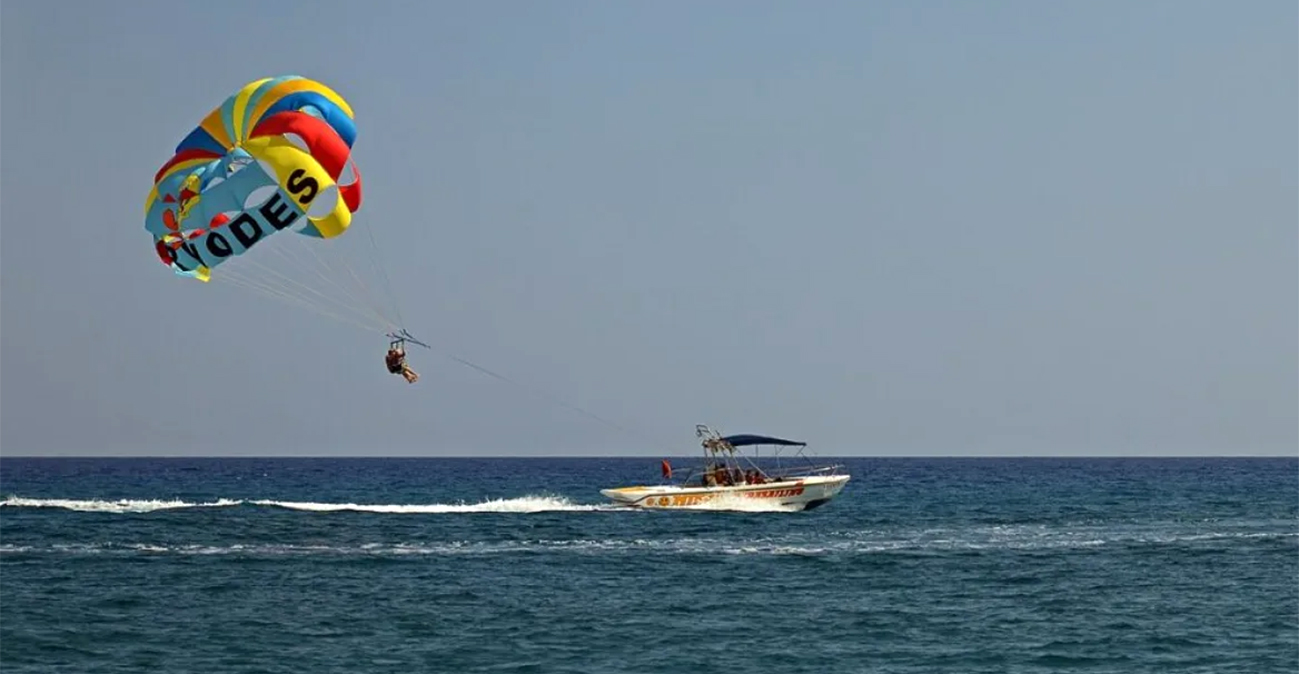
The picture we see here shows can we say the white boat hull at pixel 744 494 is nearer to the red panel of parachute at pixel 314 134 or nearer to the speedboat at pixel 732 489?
the speedboat at pixel 732 489

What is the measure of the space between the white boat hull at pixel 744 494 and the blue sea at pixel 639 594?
1.67 ft

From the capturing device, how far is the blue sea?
82.7 feet

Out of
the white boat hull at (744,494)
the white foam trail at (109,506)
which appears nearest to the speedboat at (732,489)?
the white boat hull at (744,494)

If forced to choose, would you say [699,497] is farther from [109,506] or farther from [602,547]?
[109,506]

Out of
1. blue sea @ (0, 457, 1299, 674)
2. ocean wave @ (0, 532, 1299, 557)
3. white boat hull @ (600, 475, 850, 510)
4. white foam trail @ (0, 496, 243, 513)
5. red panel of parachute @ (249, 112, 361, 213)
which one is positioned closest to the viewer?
blue sea @ (0, 457, 1299, 674)

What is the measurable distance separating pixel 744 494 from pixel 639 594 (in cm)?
2043

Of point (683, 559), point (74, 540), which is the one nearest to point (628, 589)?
point (683, 559)

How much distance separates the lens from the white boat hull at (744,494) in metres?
52.1

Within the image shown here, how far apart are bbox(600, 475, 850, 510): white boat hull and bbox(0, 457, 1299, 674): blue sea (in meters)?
0.51

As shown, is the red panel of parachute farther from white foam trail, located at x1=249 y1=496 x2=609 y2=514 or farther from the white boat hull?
white foam trail, located at x1=249 y1=496 x2=609 y2=514

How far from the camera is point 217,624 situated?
92.5 feet

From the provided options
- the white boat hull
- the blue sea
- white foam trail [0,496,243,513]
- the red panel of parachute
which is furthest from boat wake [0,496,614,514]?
the red panel of parachute

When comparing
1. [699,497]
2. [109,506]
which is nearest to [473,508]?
[699,497]

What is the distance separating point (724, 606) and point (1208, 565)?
13797 millimetres
